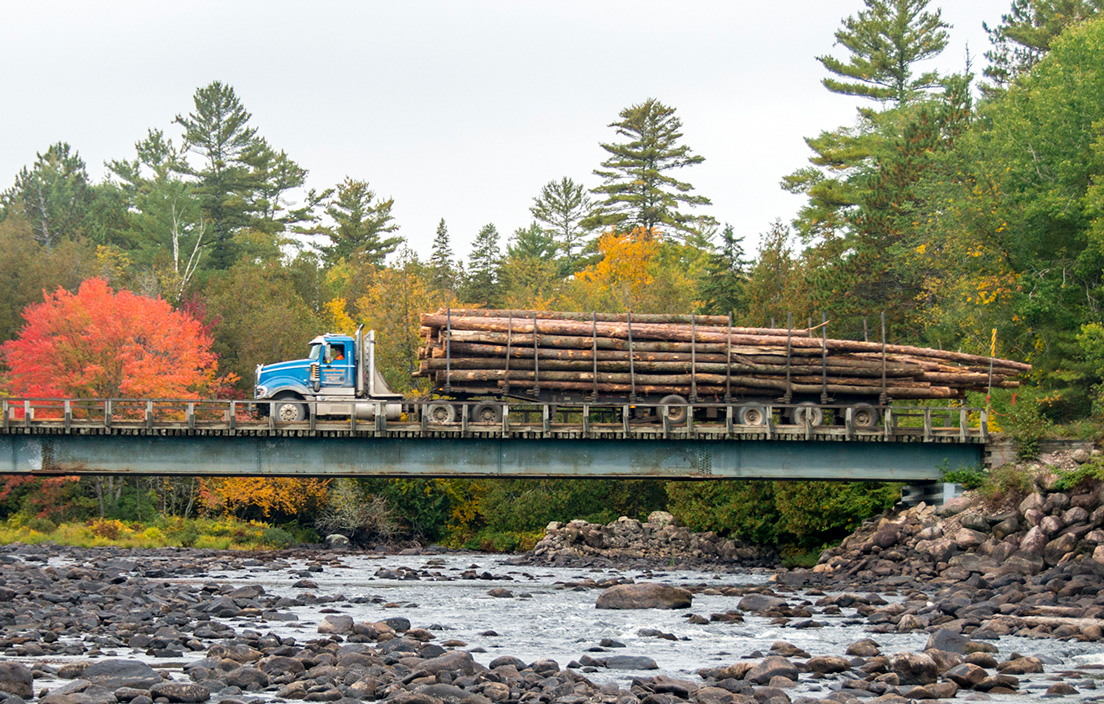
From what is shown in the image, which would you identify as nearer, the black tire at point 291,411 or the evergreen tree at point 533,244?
the black tire at point 291,411

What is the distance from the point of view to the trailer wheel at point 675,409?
1416 inches

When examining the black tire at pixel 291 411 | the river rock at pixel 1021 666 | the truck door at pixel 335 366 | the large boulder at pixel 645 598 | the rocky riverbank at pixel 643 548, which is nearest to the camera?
the river rock at pixel 1021 666

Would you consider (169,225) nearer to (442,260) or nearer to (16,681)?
(442,260)

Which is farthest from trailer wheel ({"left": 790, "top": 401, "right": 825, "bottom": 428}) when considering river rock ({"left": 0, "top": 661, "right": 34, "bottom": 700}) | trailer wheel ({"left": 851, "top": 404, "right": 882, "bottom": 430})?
river rock ({"left": 0, "top": 661, "right": 34, "bottom": 700})

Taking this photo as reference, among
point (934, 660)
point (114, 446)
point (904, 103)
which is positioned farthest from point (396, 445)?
point (904, 103)

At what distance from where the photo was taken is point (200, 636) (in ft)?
70.9

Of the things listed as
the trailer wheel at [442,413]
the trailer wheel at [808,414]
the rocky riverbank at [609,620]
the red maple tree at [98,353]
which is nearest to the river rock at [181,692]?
the rocky riverbank at [609,620]

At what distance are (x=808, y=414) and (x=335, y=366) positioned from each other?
15199 mm

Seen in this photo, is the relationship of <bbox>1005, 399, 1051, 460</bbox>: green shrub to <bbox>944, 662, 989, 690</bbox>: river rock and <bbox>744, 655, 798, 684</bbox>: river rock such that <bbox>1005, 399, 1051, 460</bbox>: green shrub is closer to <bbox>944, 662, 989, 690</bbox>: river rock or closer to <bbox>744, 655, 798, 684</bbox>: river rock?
<bbox>944, 662, 989, 690</bbox>: river rock

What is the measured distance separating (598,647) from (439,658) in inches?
177

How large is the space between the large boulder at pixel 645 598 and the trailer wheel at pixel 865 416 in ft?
34.9

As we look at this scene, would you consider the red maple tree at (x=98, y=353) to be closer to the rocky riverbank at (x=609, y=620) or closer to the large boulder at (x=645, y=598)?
the rocky riverbank at (x=609, y=620)

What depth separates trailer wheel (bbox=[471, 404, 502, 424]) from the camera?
116 ft

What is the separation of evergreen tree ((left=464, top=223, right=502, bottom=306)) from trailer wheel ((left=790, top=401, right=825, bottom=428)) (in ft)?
175
